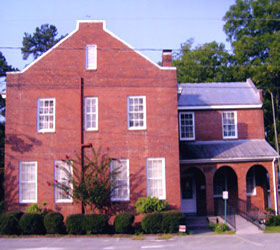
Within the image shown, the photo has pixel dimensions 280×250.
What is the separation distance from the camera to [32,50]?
51094 millimetres

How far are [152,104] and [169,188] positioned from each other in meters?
4.60

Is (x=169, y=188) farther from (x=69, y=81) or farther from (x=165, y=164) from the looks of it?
(x=69, y=81)

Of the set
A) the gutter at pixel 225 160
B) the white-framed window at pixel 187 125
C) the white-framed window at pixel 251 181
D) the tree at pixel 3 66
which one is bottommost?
the white-framed window at pixel 251 181

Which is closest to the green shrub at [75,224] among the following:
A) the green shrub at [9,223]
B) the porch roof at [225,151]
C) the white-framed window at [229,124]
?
the green shrub at [9,223]

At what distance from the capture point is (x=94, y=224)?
18.8 meters

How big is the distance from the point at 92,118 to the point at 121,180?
370 centimetres

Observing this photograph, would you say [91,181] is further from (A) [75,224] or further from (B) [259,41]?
(B) [259,41]

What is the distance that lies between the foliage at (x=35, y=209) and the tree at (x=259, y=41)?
23.1 m

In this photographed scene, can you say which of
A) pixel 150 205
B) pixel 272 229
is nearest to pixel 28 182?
pixel 150 205

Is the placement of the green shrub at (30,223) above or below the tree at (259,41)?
below

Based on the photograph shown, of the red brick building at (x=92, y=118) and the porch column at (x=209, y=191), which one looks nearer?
the red brick building at (x=92, y=118)

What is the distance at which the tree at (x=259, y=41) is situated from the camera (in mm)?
36875

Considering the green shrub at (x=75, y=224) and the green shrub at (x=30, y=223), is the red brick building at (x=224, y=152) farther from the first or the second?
the green shrub at (x=30, y=223)

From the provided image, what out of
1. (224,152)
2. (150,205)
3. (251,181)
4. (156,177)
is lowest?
(150,205)
